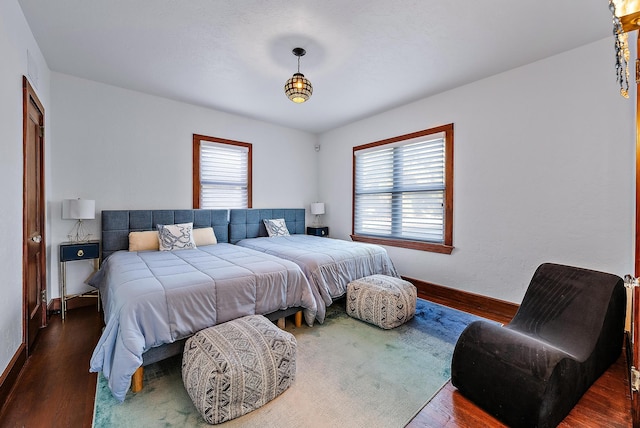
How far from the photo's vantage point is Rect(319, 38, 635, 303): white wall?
2.51 metres

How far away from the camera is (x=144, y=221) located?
371cm

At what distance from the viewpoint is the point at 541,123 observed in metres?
2.91

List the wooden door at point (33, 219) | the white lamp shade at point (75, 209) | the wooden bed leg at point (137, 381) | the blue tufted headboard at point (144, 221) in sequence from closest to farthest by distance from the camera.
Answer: the wooden bed leg at point (137, 381) → the wooden door at point (33, 219) → the white lamp shade at point (75, 209) → the blue tufted headboard at point (144, 221)

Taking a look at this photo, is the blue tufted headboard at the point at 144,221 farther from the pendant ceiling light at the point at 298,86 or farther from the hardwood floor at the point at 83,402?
the pendant ceiling light at the point at 298,86

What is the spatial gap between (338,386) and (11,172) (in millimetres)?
2788

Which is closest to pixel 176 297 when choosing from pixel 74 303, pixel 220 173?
pixel 74 303

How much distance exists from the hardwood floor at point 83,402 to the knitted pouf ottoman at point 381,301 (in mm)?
873

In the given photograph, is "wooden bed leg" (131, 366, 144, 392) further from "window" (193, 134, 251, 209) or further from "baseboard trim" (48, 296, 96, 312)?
"window" (193, 134, 251, 209)

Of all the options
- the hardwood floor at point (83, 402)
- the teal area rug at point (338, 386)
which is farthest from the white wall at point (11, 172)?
the teal area rug at point (338, 386)

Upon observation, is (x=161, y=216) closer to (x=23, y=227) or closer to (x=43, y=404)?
(x=23, y=227)

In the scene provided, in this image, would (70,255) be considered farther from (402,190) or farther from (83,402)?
(402,190)

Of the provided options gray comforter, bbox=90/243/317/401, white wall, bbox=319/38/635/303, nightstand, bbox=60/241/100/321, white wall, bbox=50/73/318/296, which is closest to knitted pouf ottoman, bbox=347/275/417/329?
gray comforter, bbox=90/243/317/401

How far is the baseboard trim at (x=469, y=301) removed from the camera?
3127mm

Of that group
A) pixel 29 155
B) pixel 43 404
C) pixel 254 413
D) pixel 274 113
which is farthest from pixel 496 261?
pixel 29 155
